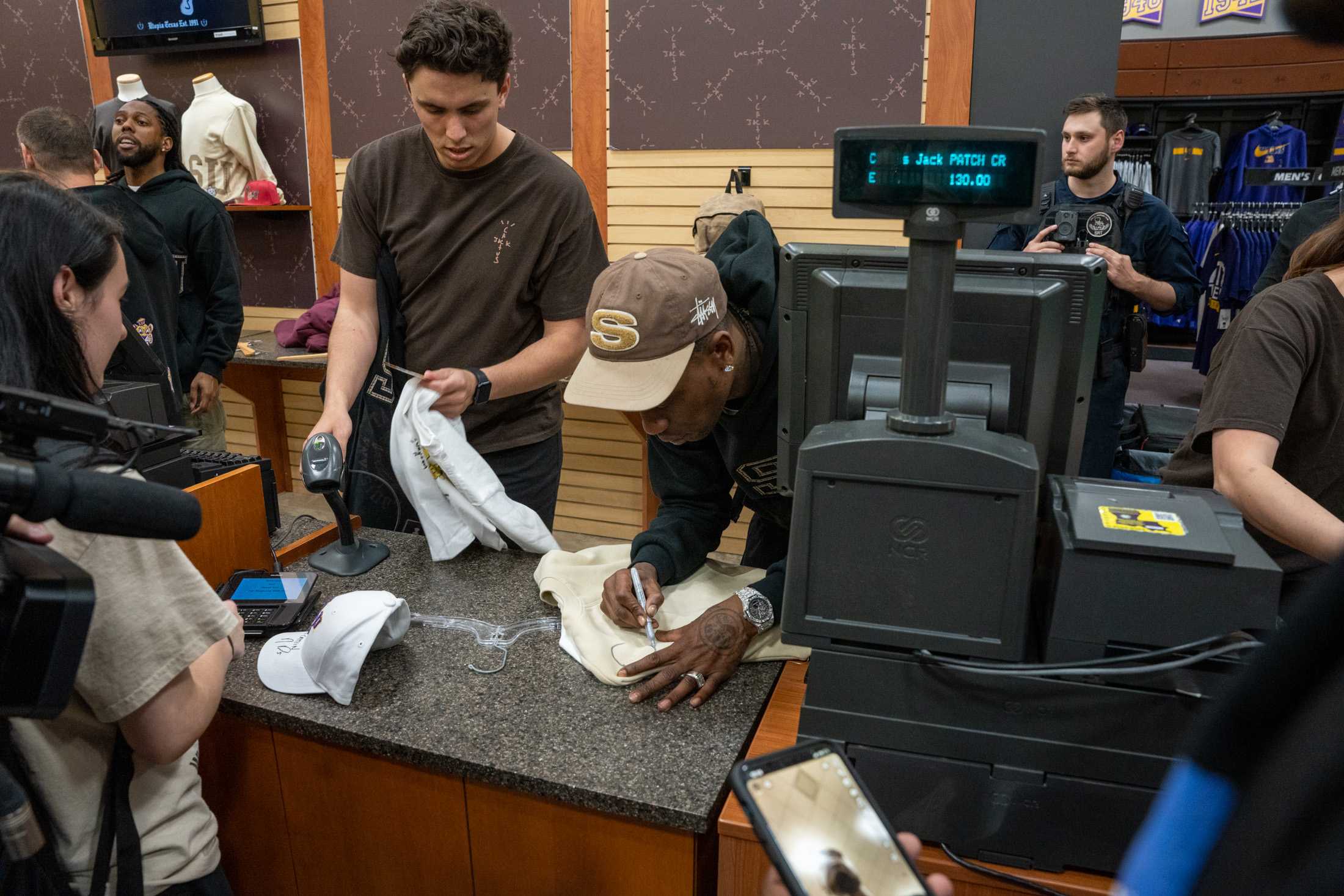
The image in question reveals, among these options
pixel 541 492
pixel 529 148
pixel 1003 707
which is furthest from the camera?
pixel 541 492

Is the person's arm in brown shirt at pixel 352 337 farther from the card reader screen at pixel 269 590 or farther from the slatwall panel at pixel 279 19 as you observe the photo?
the slatwall panel at pixel 279 19

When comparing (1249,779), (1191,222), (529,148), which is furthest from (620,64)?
(1191,222)

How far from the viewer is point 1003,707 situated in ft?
2.90

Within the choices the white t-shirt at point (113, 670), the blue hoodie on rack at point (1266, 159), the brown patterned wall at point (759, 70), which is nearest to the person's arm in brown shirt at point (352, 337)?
the white t-shirt at point (113, 670)

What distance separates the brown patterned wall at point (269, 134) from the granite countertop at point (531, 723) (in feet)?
11.9

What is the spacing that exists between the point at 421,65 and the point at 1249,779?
6.07ft

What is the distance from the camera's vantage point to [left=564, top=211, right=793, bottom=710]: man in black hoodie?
1.34 metres

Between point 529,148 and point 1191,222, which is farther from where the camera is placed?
point 1191,222

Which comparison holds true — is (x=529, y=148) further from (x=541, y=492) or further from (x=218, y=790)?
(x=218, y=790)

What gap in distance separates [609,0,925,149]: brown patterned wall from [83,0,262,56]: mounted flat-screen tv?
1.85m

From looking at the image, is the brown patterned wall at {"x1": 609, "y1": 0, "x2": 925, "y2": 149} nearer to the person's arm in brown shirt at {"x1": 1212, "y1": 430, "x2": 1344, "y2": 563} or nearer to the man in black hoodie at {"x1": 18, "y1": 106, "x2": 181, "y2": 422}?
the man in black hoodie at {"x1": 18, "y1": 106, "x2": 181, "y2": 422}

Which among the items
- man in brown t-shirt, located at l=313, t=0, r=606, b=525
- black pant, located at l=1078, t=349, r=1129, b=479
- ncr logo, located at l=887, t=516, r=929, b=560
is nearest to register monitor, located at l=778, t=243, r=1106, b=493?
ncr logo, located at l=887, t=516, r=929, b=560

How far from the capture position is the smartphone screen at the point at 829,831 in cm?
67
